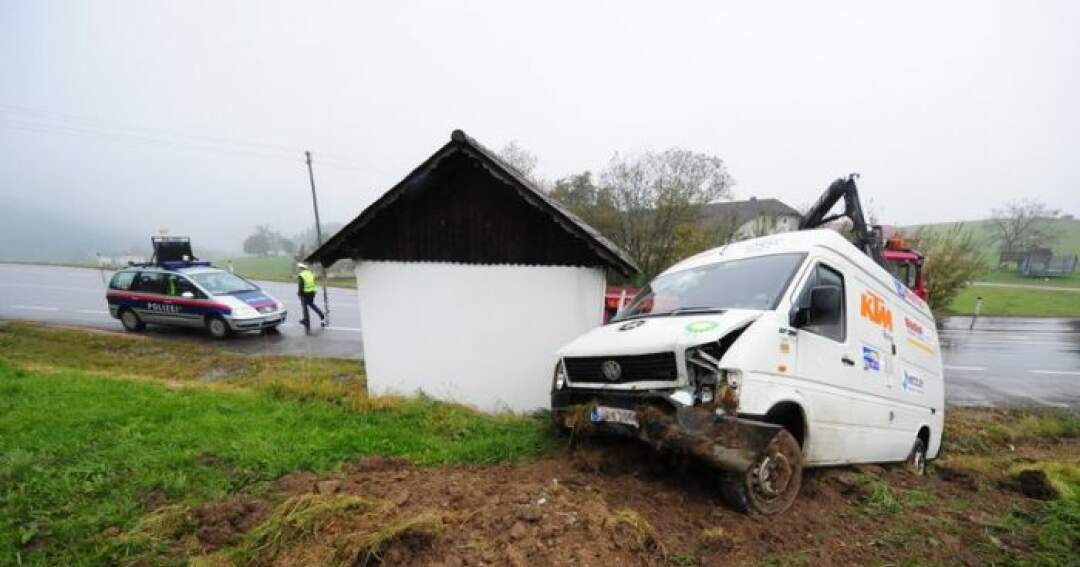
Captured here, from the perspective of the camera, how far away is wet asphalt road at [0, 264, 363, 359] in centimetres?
1191

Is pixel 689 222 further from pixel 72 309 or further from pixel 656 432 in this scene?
pixel 72 309

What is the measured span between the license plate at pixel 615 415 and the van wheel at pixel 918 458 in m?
4.33

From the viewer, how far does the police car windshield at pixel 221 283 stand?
12702 mm

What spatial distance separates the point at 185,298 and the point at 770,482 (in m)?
14.9

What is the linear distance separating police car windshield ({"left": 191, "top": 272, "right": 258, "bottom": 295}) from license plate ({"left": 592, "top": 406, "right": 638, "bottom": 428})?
43.0 feet

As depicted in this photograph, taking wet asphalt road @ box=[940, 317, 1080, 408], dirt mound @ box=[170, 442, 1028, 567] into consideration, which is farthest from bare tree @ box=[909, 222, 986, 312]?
dirt mound @ box=[170, 442, 1028, 567]

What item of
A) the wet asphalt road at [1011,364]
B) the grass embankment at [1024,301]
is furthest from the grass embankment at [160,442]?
the grass embankment at [1024,301]

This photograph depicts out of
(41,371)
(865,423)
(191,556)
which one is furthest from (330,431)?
(41,371)

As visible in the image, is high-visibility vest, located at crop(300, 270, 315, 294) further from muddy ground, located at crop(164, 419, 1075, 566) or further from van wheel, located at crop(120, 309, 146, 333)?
muddy ground, located at crop(164, 419, 1075, 566)

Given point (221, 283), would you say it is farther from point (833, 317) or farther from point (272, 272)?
point (272, 272)

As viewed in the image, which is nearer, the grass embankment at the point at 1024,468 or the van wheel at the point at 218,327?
the grass embankment at the point at 1024,468

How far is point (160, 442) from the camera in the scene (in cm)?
481

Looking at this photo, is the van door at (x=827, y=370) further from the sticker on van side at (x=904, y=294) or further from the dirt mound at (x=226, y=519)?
the dirt mound at (x=226, y=519)

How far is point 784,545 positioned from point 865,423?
2.21 meters
